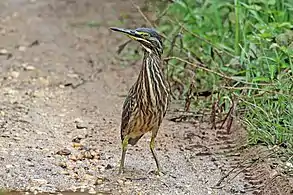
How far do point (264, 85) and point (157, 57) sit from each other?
3.78 feet

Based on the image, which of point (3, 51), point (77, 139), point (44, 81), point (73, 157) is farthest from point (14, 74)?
point (73, 157)

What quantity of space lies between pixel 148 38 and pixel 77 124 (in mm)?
1687

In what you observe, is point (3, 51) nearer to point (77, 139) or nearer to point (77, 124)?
point (77, 124)

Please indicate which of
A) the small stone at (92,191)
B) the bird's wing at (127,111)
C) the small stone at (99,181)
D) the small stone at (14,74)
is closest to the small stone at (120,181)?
the small stone at (99,181)

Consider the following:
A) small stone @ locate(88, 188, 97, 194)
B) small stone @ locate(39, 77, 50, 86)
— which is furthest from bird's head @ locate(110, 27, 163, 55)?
small stone @ locate(39, 77, 50, 86)

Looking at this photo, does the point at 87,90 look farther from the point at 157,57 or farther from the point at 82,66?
the point at 157,57

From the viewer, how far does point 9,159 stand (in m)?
6.71

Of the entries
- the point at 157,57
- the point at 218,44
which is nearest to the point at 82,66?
the point at 218,44

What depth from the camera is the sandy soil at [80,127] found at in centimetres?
639

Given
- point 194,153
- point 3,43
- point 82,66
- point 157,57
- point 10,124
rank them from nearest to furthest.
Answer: point 157,57, point 194,153, point 10,124, point 82,66, point 3,43

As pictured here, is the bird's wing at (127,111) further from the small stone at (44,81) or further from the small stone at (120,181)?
the small stone at (44,81)

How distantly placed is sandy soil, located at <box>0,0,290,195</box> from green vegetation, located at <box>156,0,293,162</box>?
15.2 inches

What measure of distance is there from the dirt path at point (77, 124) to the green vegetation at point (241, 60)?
0.43 metres

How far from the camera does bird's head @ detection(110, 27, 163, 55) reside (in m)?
6.24
